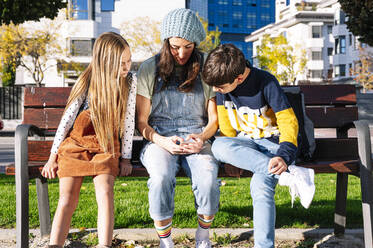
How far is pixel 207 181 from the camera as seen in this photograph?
9.46ft

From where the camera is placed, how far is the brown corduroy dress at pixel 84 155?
2832mm

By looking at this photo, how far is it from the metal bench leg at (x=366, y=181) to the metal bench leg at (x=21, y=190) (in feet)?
7.06

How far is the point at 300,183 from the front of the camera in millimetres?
2578

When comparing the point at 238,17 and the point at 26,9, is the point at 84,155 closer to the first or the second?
the point at 26,9

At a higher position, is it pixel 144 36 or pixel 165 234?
pixel 144 36

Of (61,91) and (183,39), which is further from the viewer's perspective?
(61,91)

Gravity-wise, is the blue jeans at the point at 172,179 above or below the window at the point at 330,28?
below

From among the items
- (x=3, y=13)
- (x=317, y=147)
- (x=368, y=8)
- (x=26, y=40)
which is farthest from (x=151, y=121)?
(x=26, y=40)

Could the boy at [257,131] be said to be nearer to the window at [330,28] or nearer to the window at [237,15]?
the window at [330,28]

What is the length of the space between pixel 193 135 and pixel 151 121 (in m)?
0.40

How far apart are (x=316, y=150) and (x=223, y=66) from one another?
1133 millimetres

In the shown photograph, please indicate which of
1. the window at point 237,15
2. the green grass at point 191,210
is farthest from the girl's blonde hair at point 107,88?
the window at point 237,15

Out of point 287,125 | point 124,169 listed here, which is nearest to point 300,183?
point 287,125

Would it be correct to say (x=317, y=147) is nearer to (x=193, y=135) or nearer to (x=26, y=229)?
(x=193, y=135)
